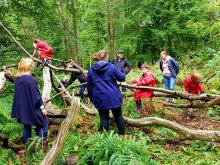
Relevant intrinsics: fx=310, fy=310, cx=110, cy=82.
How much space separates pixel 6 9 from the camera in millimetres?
12234

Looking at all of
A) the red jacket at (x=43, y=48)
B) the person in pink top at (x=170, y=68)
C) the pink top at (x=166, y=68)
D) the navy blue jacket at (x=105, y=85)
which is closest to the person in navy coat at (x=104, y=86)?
the navy blue jacket at (x=105, y=85)

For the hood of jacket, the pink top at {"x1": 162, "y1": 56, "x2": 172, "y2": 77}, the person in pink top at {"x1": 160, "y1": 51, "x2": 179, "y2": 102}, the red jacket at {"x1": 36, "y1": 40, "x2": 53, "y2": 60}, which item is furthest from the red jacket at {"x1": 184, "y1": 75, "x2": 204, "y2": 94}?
the red jacket at {"x1": 36, "y1": 40, "x2": 53, "y2": 60}

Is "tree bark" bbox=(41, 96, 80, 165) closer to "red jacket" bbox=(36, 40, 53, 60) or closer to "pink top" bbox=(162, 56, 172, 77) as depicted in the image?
"red jacket" bbox=(36, 40, 53, 60)

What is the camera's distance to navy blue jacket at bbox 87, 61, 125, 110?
19.4 feet

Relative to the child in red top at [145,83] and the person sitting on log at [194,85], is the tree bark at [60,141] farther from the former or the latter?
the person sitting on log at [194,85]

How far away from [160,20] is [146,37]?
189 cm

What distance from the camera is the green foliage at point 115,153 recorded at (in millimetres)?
4559

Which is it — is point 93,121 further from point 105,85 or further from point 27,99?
point 27,99

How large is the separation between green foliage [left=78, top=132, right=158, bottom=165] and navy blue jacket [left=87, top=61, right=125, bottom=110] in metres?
0.97

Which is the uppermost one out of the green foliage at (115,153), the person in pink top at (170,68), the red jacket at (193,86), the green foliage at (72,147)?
the person in pink top at (170,68)

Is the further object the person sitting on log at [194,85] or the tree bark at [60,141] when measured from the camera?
the person sitting on log at [194,85]

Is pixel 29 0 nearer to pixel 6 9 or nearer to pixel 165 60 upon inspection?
pixel 6 9

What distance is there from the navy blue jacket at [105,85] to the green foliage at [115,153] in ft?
3.19

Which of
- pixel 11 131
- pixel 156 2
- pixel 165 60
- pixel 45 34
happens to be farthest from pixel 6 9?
pixel 156 2
